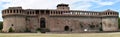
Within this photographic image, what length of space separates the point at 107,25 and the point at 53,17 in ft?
48.9

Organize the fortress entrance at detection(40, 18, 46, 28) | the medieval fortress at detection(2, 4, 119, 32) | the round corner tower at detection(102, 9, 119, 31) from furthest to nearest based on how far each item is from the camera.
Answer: the round corner tower at detection(102, 9, 119, 31)
the fortress entrance at detection(40, 18, 46, 28)
the medieval fortress at detection(2, 4, 119, 32)

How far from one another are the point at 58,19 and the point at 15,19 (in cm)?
1108

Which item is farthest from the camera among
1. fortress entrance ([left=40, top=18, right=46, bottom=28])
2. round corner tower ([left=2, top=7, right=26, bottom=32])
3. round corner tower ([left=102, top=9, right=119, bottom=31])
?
round corner tower ([left=102, top=9, right=119, bottom=31])

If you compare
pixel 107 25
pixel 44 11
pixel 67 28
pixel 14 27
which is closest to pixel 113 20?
pixel 107 25

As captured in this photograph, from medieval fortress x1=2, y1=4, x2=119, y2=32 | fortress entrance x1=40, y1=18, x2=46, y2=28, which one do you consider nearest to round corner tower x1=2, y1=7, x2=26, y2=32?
medieval fortress x1=2, y1=4, x2=119, y2=32

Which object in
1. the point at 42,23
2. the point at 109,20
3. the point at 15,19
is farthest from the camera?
the point at 109,20

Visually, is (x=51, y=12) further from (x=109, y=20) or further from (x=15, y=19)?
(x=109, y=20)

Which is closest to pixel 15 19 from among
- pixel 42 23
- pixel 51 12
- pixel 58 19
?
pixel 42 23

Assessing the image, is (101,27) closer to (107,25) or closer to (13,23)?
(107,25)

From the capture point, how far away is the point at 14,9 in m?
72.1

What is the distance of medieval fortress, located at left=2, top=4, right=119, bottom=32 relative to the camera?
72.4m

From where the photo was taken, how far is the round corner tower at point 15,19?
7181 cm

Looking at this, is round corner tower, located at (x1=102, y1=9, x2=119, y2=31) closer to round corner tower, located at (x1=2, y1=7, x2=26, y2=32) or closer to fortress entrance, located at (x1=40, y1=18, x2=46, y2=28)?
fortress entrance, located at (x1=40, y1=18, x2=46, y2=28)

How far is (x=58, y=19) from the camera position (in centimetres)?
7612
